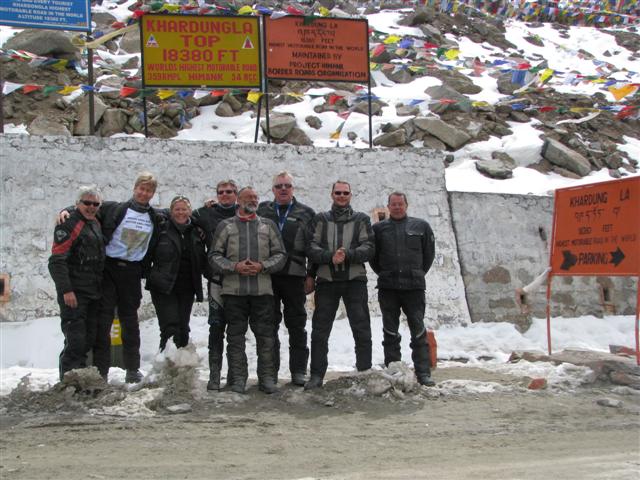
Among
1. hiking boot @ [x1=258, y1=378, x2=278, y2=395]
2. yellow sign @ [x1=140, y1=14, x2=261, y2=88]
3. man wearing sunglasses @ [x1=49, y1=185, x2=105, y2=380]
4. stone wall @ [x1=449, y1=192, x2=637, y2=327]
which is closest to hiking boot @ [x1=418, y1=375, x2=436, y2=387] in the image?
hiking boot @ [x1=258, y1=378, x2=278, y2=395]

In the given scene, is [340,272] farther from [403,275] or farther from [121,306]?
[121,306]

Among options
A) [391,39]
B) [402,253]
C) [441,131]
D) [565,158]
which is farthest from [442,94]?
[402,253]

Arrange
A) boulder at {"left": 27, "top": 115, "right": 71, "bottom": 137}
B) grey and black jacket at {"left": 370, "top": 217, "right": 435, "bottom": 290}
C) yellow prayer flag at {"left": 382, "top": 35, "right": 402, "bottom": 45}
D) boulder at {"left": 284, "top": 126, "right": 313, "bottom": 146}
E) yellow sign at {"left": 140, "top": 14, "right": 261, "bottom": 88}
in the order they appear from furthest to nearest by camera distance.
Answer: boulder at {"left": 284, "top": 126, "right": 313, "bottom": 146}
boulder at {"left": 27, "top": 115, "right": 71, "bottom": 137}
yellow prayer flag at {"left": 382, "top": 35, "right": 402, "bottom": 45}
yellow sign at {"left": 140, "top": 14, "right": 261, "bottom": 88}
grey and black jacket at {"left": 370, "top": 217, "right": 435, "bottom": 290}

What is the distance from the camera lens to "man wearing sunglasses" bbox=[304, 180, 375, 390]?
20.3 feet

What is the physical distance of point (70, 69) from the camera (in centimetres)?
2175

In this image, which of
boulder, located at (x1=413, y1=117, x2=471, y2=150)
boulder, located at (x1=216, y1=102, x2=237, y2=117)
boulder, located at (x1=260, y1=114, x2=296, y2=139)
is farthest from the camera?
boulder, located at (x1=216, y1=102, x2=237, y2=117)

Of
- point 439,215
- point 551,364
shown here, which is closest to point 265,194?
point 439,215

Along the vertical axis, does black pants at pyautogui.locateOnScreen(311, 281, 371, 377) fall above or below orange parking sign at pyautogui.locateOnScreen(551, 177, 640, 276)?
below

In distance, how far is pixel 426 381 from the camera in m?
6.35

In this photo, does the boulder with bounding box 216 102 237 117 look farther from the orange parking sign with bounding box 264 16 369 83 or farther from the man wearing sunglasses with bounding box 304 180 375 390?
the man wearing sunglasses with bounding box 304 180 375 390

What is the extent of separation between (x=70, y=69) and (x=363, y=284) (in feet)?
60.7

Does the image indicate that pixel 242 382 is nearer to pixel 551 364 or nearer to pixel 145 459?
pixel 145 459

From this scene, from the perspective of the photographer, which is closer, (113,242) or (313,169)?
(113,242)

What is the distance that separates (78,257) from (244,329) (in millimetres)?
1539
